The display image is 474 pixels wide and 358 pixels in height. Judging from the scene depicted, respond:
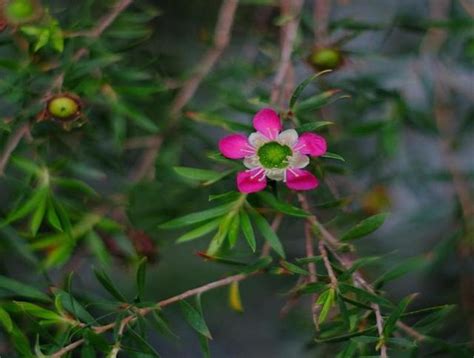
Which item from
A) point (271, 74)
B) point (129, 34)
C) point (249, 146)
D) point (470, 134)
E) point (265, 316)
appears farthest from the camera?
point (265, 316)

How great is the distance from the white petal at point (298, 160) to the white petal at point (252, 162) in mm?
37

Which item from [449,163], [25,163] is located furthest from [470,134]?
[25,163]

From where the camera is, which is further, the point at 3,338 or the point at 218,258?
the point at 3,338

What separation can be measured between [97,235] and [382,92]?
501 mm

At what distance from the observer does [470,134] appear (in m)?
1.55

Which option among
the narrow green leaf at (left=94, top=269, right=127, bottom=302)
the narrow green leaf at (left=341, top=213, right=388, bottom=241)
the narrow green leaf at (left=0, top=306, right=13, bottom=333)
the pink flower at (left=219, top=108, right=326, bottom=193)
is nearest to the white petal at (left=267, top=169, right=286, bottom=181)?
the pink flower at (left=219, top=108, right=326, bottom=193)

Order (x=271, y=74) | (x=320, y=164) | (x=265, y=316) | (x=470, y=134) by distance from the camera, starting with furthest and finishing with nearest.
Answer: (x=265, y=316) → (x=470, y=134) → (x=271, y=74) → (x=320, y=164)

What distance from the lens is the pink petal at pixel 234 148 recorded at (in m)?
0.99

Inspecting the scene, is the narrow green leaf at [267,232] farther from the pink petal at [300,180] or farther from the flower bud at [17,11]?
the flower bud at [17,11]

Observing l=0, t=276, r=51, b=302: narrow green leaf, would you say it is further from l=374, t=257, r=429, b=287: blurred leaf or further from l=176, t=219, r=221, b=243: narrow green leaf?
l=374, t=257, r=429, b=287: blurred leaf

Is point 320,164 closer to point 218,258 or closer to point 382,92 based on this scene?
point 218,258

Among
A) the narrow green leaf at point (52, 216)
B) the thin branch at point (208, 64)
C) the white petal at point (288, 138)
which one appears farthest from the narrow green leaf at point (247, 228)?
the thin branch at point (208, 64)

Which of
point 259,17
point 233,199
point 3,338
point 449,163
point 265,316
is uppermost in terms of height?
point 259,17

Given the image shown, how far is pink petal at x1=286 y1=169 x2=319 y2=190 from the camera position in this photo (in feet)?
3.23
